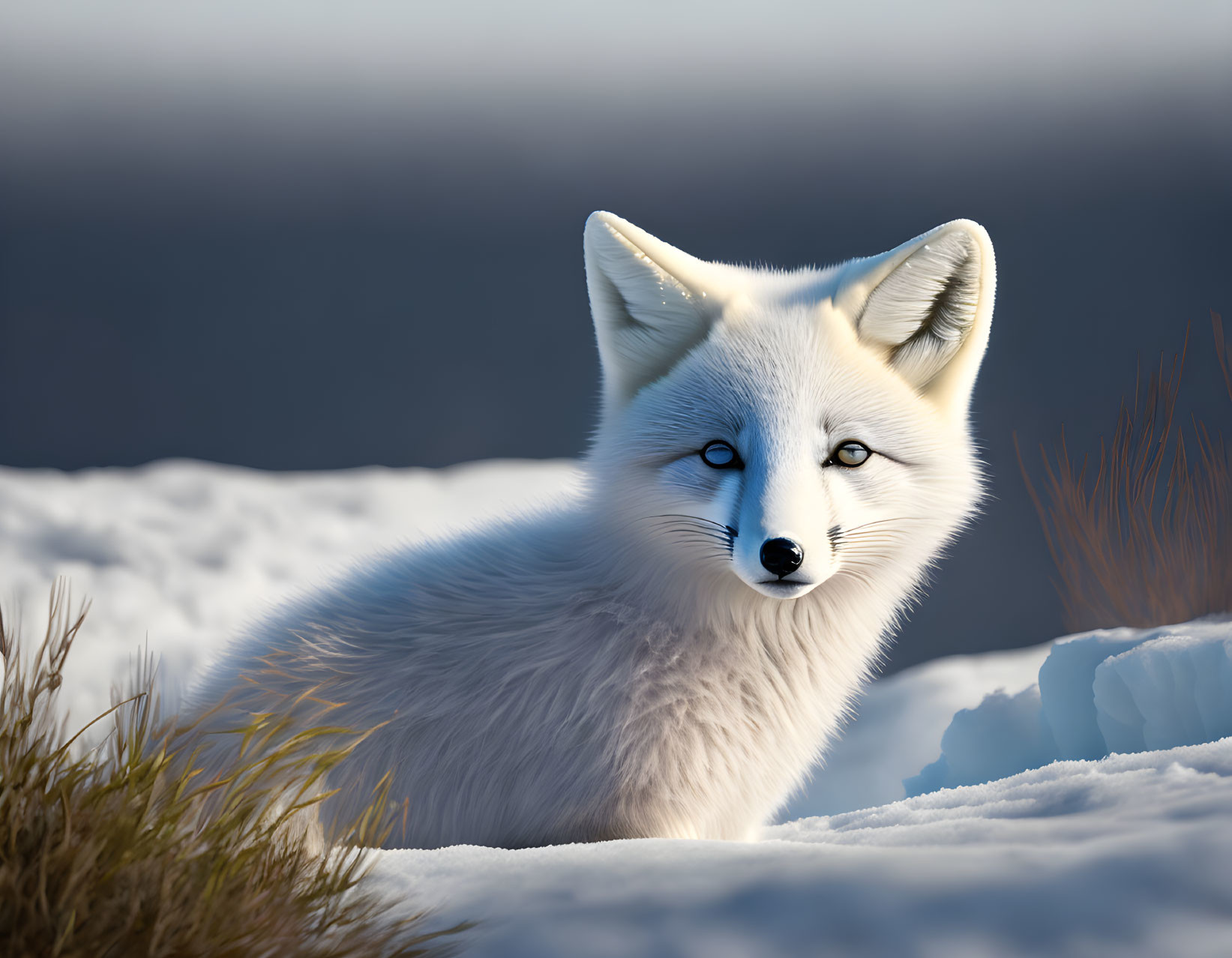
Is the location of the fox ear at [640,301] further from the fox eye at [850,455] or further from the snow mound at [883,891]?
the snow mound at [883,891]

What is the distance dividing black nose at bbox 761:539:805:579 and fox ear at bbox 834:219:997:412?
0.43 m

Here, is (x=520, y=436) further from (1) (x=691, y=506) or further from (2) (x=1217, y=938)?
(2) (x=1217, y=938)

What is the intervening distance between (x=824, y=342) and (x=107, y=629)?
7.21 ft

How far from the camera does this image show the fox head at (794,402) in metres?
1.30

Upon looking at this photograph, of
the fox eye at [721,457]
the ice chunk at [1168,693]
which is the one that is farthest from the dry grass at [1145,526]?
the fox eye at [721,457]

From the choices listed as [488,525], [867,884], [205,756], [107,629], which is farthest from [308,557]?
[867,884]

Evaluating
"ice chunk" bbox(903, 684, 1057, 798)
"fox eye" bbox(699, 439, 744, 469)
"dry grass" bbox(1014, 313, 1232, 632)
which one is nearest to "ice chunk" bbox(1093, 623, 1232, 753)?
"ice chunk" bbox(903, 684, 1057, 798)

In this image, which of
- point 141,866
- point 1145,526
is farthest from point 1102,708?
point 141,866

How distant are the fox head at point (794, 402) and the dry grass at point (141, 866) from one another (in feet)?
1.95

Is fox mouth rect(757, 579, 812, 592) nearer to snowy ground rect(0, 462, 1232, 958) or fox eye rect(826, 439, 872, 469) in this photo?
fox eye rect(826, 439, 872, 469)

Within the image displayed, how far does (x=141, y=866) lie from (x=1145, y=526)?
2252mm

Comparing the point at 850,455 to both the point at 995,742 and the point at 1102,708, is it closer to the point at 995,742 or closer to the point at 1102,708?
the point at 1102,708

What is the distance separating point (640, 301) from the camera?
147cm

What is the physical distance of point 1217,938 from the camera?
785 millimetres
